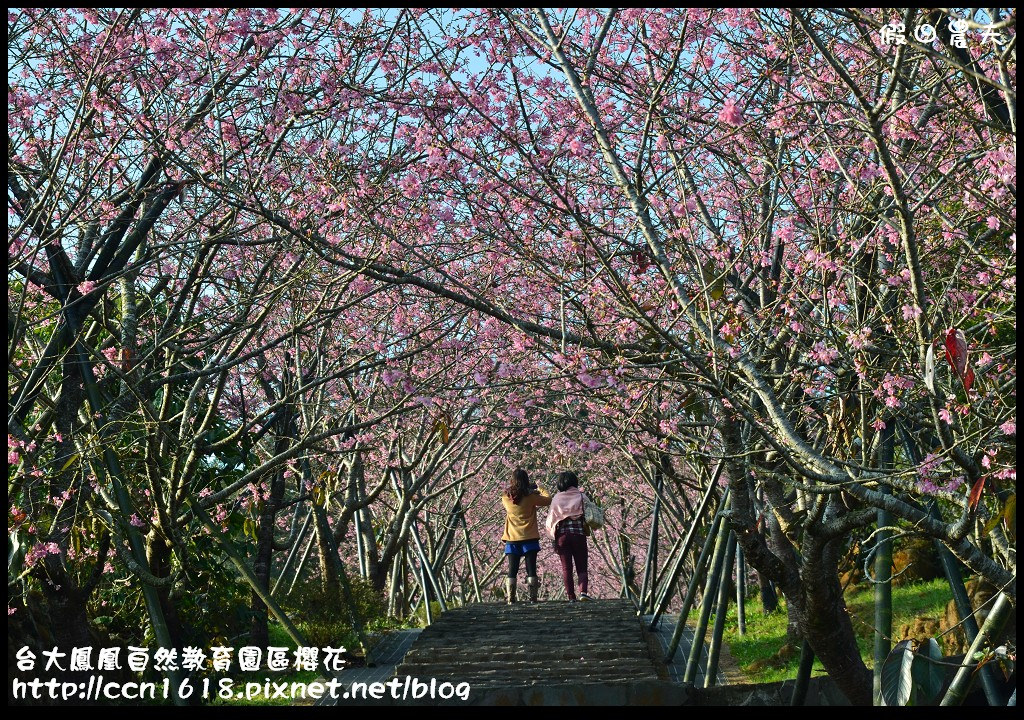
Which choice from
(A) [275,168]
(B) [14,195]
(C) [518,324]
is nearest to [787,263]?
(C) [518,324]

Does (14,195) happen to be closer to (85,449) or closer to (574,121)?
(85,449)

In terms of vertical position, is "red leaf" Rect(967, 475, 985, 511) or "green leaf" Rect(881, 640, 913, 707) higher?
"red leaf" Rect(967, 475, 985, 511)

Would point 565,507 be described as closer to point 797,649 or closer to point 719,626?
point 797,649

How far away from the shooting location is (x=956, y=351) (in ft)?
11.6

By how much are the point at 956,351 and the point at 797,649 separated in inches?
348

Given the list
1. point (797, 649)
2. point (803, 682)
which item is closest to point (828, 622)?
point (803, 682)

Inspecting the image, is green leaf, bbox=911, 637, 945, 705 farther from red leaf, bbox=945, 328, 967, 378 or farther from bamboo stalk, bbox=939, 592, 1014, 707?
red leaf, bbox=945, 328, 967, 378

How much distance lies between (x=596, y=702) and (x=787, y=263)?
145 inches

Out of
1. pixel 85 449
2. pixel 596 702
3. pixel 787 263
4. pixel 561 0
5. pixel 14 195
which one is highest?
pixel 14 195

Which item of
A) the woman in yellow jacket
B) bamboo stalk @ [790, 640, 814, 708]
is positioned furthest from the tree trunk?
the woman in yellow jacket

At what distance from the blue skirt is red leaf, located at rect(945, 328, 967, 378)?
9.49 metres

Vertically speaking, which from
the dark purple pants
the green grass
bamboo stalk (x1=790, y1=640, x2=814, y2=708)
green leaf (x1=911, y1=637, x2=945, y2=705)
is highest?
the dark purple pants

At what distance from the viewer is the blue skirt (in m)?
12.8

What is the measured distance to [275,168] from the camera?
845cm
